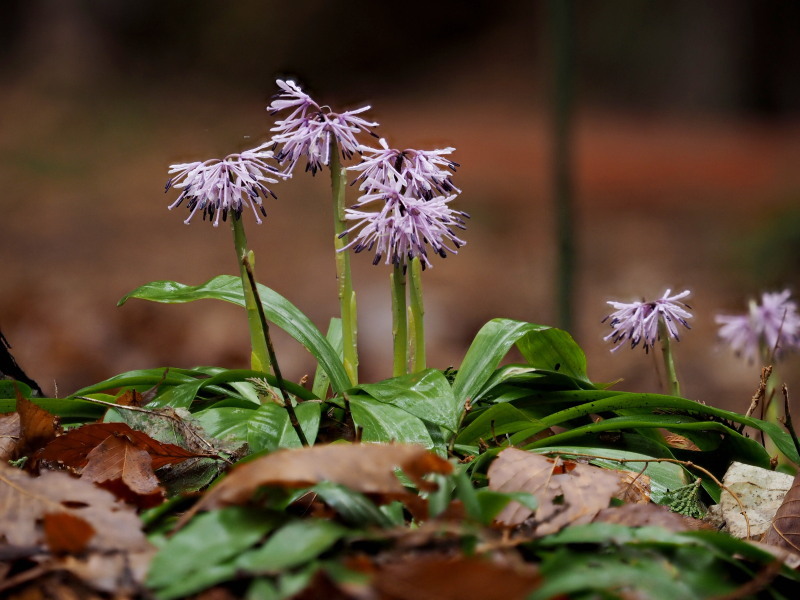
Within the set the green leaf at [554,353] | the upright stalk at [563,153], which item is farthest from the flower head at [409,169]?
the upright stalk at [563,153]

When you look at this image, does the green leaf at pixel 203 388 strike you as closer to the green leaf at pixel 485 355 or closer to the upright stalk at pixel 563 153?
the green leaf at pixel 485 355

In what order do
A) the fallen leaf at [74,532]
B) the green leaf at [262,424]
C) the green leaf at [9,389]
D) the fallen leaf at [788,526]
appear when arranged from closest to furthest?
the fallen leaf at [74,532] → the fallen leaf at [788,526] → the green leaf at [262,424] → the green leaf at [9,389]

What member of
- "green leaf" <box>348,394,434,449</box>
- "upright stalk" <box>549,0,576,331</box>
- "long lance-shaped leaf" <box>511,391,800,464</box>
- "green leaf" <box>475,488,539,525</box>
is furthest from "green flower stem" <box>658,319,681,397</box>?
"upright stalk" <box>549,0,576,331</box>

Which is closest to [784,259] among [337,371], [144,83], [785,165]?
[785,165]

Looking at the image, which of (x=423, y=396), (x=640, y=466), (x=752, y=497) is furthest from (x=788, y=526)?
(x=423, y=396)

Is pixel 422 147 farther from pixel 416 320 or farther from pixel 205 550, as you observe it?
pixel 205 550

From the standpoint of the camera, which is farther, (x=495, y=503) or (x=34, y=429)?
(x=34, y=429)

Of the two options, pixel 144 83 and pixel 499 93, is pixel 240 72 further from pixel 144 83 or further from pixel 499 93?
pixel 499 93
